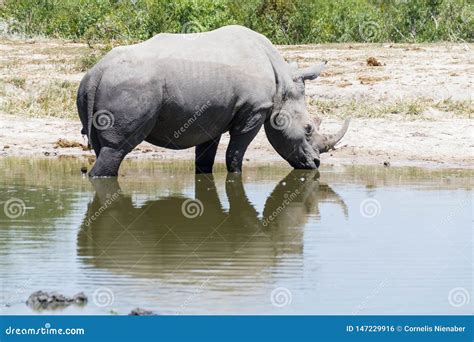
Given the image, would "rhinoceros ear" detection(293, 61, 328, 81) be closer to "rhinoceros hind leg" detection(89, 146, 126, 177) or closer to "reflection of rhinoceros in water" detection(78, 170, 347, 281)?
"reflection of rhinoceros in water" detection(78, 170, 347, 281)

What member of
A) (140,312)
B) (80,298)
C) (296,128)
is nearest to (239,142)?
(296,128)

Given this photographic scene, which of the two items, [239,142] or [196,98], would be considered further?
[239,142]

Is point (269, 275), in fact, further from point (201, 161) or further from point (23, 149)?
point (23, 149)

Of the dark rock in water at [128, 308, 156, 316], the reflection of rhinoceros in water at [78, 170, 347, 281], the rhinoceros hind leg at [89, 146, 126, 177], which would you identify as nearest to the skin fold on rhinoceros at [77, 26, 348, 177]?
the rhinoceros hind leg at [89, 146, 126, 177]

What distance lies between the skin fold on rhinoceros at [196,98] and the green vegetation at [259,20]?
8.36 meters

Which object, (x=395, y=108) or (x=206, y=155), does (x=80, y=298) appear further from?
(x=395, y=108)

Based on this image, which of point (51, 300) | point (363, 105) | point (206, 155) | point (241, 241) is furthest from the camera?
point (363, 105)

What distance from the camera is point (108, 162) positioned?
14.3 meters

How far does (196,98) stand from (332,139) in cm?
272

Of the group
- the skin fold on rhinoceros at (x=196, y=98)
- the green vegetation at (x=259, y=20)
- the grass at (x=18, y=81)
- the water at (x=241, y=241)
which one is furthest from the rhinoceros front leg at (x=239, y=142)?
the green vegetation at (x=259, y=20)

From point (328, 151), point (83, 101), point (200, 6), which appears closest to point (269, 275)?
point (83, 101)

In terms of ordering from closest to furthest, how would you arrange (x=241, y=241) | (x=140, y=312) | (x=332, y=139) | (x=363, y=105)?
(x=140, y=312)
(x=241, y=241)
(x=332, y=139)
(x=363, y=105)

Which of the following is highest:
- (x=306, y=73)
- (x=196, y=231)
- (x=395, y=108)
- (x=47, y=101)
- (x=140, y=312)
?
(x=140, y=312)
